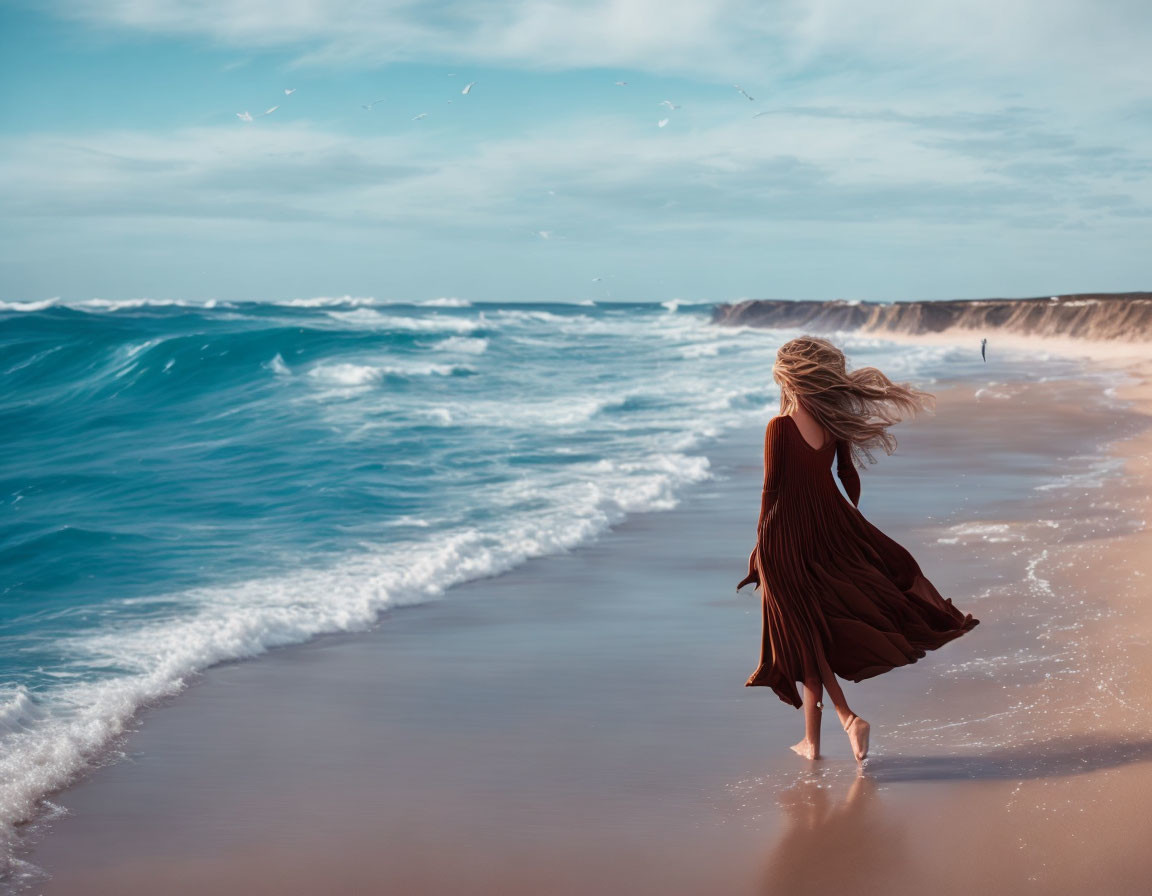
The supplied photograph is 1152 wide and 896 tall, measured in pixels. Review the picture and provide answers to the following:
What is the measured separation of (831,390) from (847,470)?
353mm

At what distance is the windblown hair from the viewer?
4.36 meters

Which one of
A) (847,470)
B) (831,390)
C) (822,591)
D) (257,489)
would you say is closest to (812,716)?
(822,591)

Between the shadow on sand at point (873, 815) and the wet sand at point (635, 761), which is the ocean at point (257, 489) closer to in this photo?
the wet sand at point (635, 761)

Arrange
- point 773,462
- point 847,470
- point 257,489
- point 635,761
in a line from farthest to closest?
point 257,489 → point 635,761 → point 847,470 → point 773,462

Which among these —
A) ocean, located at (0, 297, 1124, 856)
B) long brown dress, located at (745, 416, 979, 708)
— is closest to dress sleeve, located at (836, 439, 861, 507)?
long brown dress, located at (745, 416, 979, 708)

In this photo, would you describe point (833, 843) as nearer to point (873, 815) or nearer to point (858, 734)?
point (873, 815)

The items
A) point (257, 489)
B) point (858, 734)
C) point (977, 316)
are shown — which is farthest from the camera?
point (977, 316)

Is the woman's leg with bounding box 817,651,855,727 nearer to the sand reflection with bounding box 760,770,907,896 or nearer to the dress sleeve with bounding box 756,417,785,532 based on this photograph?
the sand reflection with bounding box 760,770,907,896

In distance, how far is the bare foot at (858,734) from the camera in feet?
14.0

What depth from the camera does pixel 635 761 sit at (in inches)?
182

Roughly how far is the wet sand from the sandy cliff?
5325cm

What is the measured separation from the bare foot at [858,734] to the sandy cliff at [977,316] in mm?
55288

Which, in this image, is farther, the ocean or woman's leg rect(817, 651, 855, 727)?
the ocean

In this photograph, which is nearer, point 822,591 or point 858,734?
point 858,734
